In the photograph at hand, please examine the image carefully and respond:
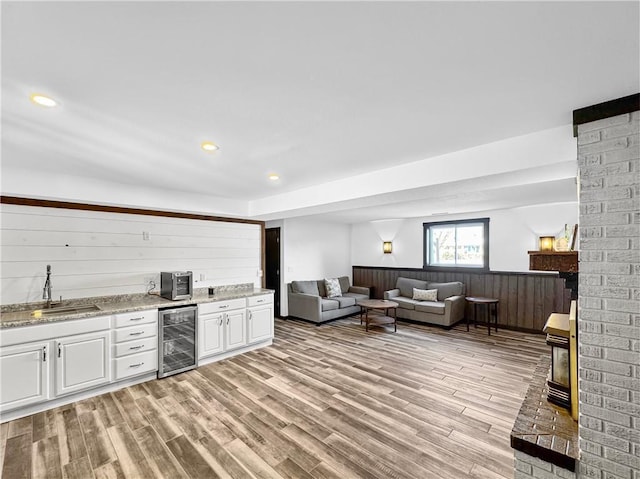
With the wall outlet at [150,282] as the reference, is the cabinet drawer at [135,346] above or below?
below

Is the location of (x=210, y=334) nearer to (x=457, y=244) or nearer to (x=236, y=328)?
(x=236, y=328)

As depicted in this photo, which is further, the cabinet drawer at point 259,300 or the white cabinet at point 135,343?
the cabinet drawer at point 259,300

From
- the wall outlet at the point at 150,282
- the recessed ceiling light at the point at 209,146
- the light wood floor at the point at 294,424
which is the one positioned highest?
the recessed ceiling light at the point at 209,146

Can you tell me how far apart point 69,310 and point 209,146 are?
2.62 meters

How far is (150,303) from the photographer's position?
364 centimetres

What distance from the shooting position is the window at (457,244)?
6137mm

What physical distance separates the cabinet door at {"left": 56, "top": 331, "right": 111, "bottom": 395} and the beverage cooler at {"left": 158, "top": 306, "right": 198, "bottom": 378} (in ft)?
1.78

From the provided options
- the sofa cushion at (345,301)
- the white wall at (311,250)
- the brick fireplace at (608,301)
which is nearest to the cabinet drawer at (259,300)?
the white wall at (311,250)

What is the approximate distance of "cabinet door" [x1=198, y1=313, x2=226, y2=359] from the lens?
12.9 feet

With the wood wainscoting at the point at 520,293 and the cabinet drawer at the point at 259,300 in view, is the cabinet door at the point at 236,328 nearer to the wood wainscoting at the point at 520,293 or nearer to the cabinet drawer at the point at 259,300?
the cabinet drawer at the point at 259,300

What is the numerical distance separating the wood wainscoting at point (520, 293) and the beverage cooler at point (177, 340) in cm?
473

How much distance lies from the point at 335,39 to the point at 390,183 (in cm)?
194

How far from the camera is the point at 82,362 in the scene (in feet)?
9.91

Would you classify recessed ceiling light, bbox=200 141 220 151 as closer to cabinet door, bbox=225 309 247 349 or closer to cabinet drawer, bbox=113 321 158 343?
Answer: cabinet drawer, bbox=113 321 158 343
